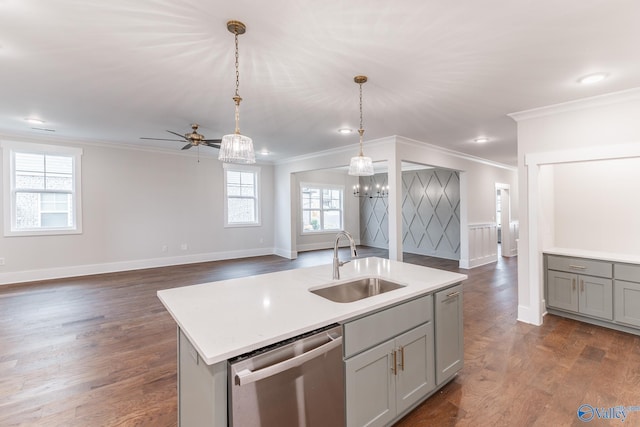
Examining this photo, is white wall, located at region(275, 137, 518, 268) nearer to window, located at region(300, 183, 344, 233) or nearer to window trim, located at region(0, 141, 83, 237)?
window, located at region(300, 183, 344, 233)

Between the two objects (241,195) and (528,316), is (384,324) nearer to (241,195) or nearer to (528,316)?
(528,316)

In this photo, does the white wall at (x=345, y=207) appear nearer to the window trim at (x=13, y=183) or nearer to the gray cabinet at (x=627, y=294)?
the window trim at (x=13, y=183)

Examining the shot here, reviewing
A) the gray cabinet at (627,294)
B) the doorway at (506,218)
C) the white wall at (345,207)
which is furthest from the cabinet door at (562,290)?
the white wall at (345,207)

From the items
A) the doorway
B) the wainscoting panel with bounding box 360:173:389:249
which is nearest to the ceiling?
the doorway

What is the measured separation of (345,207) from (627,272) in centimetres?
733

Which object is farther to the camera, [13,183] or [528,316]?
[13,183]

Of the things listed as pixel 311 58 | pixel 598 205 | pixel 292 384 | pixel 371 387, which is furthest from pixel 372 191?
pixel 292 384

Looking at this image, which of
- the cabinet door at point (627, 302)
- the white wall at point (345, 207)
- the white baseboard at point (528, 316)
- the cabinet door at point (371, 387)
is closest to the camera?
the cabinet door at point (371, 387)

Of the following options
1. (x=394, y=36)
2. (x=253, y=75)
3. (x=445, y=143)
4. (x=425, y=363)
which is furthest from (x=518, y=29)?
(x=445, y=143)

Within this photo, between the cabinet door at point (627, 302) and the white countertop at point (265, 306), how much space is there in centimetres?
237

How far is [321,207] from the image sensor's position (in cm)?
949

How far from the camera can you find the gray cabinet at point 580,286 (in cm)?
328

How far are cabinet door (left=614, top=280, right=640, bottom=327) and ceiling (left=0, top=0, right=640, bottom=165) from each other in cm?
205

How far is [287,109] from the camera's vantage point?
3.64 metres
